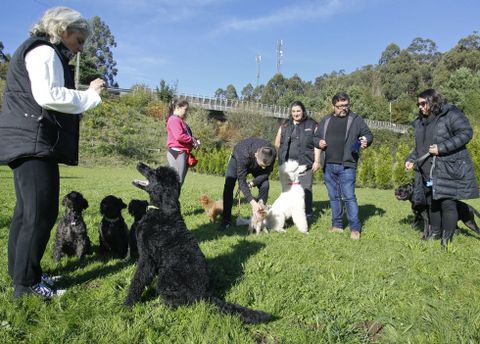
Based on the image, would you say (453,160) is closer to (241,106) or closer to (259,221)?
(259,221)

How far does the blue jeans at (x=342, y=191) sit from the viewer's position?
586cm

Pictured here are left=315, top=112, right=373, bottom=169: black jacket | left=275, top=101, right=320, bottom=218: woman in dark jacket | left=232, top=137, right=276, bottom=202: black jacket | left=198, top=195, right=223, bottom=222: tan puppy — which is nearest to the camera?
left=232, top=137, right=276, bottom=202: black jacket

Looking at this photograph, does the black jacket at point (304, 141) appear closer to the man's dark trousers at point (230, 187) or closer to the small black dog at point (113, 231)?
the man's dark trousers at point (230, 187)

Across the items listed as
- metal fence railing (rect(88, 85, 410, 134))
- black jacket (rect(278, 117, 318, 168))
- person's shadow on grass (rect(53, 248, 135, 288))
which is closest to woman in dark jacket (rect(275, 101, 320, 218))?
black jacket (rect(278, 117, 318, 168))

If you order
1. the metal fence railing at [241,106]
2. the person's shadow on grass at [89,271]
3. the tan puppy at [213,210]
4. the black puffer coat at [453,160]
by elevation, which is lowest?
the person's shadow on grass at [89,271]

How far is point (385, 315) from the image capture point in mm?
2975

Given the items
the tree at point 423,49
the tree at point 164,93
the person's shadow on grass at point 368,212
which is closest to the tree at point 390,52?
the tree at point 423,49

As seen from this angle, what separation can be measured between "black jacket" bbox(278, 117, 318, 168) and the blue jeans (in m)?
0.59

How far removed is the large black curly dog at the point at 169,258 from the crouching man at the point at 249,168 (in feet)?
7.32

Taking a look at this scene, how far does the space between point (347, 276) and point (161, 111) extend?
109ft

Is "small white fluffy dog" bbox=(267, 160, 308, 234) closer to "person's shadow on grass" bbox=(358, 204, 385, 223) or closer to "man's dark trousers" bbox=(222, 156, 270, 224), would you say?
"man's dark trousers" bbox=(222, 156, 270, 224)

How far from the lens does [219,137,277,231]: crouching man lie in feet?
17.9

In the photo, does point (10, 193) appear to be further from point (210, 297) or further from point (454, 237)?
point (454, 237)

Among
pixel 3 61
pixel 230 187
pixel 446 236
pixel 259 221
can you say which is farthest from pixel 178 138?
pixel 3 61
